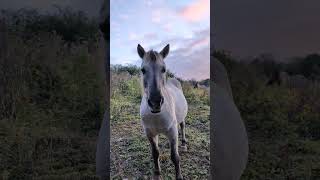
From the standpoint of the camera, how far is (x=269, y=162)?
543 cm

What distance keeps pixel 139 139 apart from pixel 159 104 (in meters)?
0.53

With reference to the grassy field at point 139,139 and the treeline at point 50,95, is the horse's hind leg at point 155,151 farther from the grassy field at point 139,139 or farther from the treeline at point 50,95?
the treeline at point 50,95

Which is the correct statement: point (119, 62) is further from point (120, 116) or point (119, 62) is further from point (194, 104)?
point (194, 104)

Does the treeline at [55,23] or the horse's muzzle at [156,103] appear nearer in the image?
the horse's muzzle at [156,103]

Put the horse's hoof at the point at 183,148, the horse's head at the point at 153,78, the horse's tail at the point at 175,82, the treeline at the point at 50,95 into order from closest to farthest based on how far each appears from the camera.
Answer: the horse's head at the point at 153,78 < the treeline at the point at 50,95 < the horse's tail at the point at 175,82 < the horse's hoof at the point at 183,148

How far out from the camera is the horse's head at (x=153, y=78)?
5.11 m

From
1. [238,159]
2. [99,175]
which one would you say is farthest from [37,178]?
[238,159]

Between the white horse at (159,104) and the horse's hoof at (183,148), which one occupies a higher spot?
the white horse at (159,104)

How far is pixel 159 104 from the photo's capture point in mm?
5164

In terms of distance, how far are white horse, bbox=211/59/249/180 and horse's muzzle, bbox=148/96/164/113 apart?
0.59 metres

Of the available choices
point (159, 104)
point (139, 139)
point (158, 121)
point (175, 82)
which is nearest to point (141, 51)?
point (175, 82)

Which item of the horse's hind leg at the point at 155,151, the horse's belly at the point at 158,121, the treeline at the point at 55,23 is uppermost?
the treeline at the point at 55,23

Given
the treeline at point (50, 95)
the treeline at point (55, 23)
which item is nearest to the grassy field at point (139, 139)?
the treeline at point (50, 95)

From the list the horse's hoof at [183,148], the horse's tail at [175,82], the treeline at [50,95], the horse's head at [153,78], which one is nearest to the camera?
the horse's head at [153,78]
